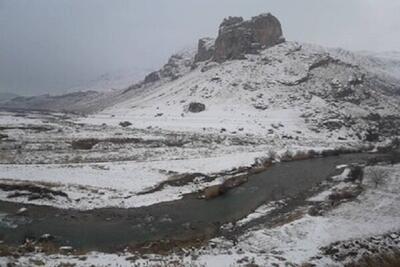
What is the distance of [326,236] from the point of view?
872 inches

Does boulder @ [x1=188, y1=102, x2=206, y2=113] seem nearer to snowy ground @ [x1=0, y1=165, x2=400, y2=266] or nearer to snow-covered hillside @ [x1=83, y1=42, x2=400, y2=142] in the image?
snow-covered hillside @ [x1=83, y1=42, x2=400, y2=142]

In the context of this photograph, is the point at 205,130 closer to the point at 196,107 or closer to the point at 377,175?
the point at 196,107

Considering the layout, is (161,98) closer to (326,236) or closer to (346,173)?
(346,173)

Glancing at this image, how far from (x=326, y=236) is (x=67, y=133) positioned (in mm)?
49580

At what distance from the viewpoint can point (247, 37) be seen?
121m

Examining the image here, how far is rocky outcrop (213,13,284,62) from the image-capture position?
121 metres

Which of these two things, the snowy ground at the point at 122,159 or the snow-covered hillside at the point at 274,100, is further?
the snow-covered hillside at the point at 274,100

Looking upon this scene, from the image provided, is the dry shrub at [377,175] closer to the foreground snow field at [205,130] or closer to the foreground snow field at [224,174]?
the foreground snow field at [224,174]

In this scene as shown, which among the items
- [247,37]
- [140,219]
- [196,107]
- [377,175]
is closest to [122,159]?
[140,219]

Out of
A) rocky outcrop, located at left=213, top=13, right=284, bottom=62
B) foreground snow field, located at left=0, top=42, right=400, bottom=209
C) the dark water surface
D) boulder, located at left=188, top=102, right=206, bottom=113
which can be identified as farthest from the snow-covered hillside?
the dark water surface

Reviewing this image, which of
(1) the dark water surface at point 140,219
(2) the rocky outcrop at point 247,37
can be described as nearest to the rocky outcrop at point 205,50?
(2) the rocky outcrop at point 247,37

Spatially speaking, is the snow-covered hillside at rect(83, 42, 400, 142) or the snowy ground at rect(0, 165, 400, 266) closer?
the snowy ground at rect(0, 165, 400, 266)

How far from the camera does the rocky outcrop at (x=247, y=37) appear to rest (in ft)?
397

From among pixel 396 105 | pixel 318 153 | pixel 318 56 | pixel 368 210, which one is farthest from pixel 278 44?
pixel 368 210
